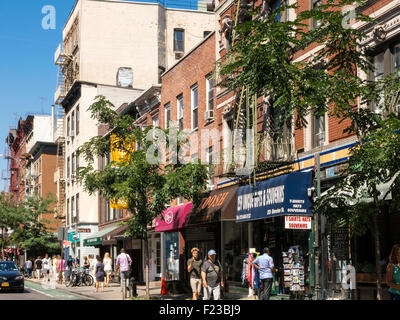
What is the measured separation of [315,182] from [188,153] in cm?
1129

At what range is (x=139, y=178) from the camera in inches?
835

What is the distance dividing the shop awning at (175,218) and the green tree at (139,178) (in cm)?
409

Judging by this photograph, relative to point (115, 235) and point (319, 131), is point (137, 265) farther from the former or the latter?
point (319, 131)

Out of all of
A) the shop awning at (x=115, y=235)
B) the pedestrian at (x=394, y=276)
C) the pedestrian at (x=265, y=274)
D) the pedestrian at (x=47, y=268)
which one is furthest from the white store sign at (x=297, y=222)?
the pedestrian at (x=47, y=268)

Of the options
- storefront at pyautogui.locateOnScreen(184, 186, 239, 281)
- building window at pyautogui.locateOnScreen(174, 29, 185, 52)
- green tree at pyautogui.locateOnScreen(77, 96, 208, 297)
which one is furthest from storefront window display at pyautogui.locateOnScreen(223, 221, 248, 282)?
building window at pyautogui.locateOnScreen(174, 29, 185, 52)

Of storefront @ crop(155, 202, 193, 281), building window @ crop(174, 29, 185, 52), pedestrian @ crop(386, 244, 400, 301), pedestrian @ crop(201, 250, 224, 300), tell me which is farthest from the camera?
building window @ crop(174, 29, 185, 52)

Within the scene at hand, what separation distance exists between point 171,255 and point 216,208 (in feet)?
29.9

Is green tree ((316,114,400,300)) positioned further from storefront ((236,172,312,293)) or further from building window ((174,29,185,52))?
building window ((174,29,185,52))

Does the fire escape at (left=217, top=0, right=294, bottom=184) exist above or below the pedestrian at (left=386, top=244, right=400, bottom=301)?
above

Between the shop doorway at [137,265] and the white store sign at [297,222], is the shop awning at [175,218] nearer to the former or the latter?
the shop doorway at [137,265]

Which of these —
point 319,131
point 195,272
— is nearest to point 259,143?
point 319,131

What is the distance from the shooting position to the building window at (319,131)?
1873 centimetres

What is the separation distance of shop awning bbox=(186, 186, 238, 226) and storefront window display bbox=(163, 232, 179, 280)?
5259 millimetres

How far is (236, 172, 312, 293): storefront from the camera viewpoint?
18.6m
